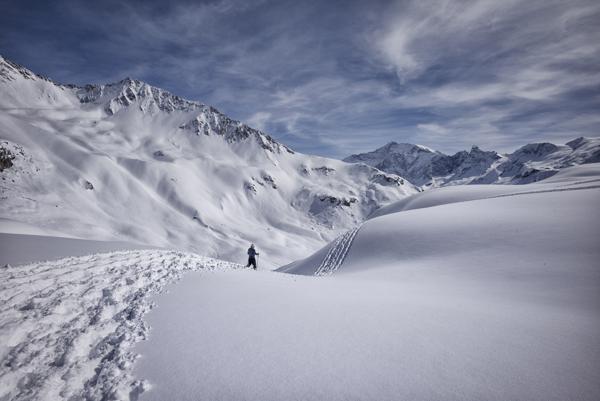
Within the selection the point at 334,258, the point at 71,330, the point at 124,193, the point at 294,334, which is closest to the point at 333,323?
the point at 294,334

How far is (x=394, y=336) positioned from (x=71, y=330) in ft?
21.9

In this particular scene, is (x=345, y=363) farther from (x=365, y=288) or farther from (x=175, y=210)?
(x=175, y=210)

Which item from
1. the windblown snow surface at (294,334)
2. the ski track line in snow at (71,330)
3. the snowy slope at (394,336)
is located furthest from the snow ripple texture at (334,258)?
the ski track line in snow at (71,330)

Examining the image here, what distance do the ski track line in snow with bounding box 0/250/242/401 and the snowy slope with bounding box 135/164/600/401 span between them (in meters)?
0.46

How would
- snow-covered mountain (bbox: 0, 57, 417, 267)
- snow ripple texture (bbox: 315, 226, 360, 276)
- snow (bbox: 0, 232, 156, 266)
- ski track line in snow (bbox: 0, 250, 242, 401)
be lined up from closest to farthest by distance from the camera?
ski track line in snow (bbox: 0, 250, 242, 401) → snow (bbox: 0, 232, 156, 266) → snow ripple texture (bbox: 315, 226, 360, 276) → snow-covered mountain (bbox: 0, 57, 417, 267)

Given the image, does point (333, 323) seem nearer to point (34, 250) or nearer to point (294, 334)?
point (294, 334)

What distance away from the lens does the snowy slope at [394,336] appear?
439 cm

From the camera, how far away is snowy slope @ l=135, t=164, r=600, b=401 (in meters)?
4.39

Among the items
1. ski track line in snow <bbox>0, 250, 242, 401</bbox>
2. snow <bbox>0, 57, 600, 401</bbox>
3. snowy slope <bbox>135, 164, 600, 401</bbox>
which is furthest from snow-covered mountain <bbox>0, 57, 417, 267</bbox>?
snowy slope <bbox>135, 164, 600, 401</bbox>

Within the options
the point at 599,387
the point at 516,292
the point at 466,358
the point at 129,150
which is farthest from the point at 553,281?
the point at 129,150

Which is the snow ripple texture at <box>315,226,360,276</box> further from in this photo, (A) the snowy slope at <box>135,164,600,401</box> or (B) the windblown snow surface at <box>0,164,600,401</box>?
(B) the windblown snow surface at <box>0,164,600,401</box>

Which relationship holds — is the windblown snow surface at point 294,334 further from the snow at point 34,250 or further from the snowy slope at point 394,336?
the snow at point 34,250

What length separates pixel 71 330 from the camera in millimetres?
5828

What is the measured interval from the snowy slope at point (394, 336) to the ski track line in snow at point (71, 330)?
1.51 ft
